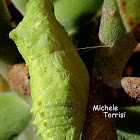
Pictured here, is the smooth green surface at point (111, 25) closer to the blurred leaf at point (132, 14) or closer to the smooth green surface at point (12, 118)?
the blurred leaf at point (132, 14)

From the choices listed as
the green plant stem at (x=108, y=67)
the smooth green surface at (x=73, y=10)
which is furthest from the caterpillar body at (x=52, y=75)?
the smooth green surface at (x=73, y=10)

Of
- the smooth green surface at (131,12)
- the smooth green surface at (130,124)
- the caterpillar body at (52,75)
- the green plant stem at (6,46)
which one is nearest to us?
the smooth green surface at (131,12)

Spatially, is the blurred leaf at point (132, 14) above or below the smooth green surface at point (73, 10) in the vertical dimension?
above

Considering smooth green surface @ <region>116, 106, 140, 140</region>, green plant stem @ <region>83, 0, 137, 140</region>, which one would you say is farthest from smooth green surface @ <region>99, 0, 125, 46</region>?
smooth green surface @ <region>116, 106, 140, 140</region>

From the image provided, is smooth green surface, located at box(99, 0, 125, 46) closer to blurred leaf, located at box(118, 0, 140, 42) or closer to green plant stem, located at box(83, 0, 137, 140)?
green plant stem, located at box(83, 0, 137, 140)

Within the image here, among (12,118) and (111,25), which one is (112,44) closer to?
(111,25)

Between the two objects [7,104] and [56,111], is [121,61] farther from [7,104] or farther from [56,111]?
[7,104]
